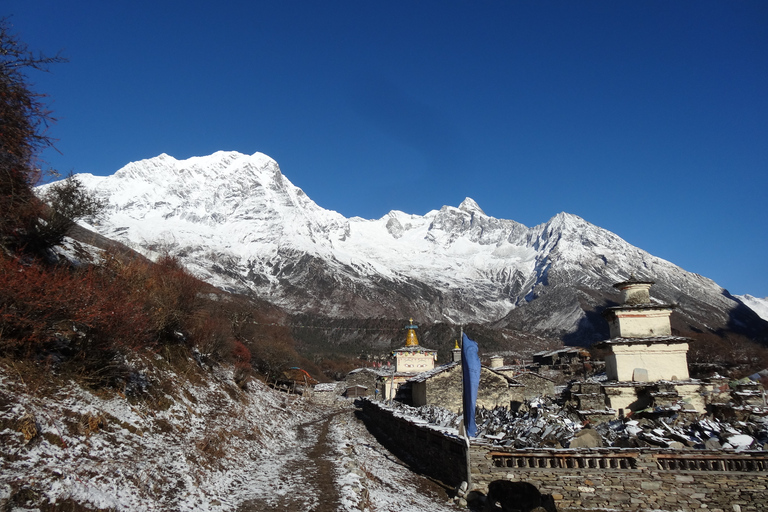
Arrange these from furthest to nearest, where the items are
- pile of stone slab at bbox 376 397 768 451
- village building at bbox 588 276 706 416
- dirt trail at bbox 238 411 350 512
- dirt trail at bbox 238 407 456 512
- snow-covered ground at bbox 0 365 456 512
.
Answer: village building at bbox 588 276 706 416 → pile of stone slab at bbox 376 397 768 451 → dirt trail at bbox 238 407 456 512 → dirt trail at bbox 238 411 350 512 → snow-covered ground at bbox 0 365 456 512

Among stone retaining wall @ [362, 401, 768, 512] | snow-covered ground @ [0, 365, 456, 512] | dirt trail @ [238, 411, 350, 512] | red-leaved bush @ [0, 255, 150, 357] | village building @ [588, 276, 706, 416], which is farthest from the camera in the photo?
village building @ [588, 276, 706, 416]

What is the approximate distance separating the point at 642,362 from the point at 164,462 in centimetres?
2044

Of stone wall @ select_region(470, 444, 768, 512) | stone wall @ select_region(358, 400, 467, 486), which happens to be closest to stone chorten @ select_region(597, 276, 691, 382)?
stone wall @ select_region(470, 444, 768, 512)

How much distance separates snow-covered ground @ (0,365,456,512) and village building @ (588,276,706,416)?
10.3 metres

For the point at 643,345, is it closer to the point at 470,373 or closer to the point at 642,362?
the point at 642,362

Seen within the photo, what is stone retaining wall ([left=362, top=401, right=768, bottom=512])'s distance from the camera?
12.2 metres

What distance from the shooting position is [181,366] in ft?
63.6

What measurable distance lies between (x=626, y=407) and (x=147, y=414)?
63.5ft

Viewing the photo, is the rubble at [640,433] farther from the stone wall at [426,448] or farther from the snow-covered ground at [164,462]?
the snow-covered ground at [164,462]

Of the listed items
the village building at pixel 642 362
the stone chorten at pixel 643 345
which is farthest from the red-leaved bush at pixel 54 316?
the stone chorten at pixel 643 345

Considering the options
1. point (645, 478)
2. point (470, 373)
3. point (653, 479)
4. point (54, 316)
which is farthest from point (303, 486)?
point (653, 479)

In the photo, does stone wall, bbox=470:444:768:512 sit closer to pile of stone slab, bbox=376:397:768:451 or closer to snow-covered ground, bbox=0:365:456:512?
pile of stone slab, bbox=376:397:768:451

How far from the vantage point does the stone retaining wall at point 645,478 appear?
1218 cm

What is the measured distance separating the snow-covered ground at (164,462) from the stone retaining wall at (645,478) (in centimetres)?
318
